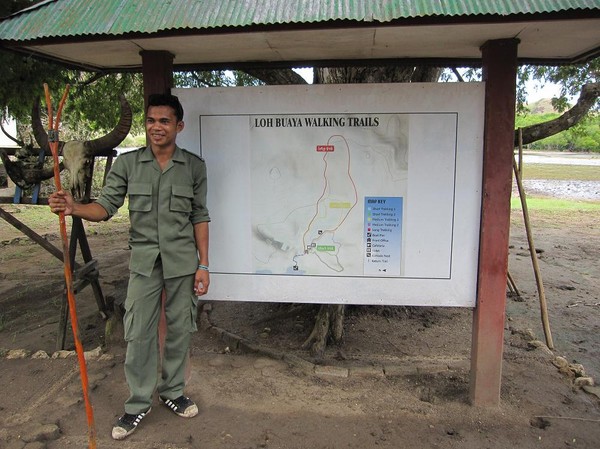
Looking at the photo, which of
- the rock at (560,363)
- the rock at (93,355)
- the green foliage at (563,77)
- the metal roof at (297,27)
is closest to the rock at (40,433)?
the rock at (93,355)

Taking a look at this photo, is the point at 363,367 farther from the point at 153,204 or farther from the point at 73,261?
the point at 73,261

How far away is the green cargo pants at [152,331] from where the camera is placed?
294 cm

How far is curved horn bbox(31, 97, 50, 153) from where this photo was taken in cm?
454

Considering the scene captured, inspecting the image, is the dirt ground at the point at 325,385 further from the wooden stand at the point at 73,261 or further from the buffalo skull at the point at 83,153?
the buffalo skull at the point at 83,153

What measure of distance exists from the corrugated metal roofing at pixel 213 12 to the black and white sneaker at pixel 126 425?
227 cm

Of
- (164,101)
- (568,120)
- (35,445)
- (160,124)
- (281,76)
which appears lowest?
(35,445)

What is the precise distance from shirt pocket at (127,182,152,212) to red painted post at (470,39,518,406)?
6.84ft

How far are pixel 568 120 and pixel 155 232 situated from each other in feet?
16.2

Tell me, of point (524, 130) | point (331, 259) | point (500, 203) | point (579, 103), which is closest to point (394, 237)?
point (331, 259)

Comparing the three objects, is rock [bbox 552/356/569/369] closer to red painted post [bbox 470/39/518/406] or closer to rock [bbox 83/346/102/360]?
red painted post [bbox 470/39/518/406]

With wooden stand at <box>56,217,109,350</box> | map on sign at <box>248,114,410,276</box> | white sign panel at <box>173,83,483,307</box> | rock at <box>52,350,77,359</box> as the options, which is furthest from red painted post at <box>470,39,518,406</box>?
wooden stand at <box>56,217,109,350</box>

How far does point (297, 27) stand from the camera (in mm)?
2619

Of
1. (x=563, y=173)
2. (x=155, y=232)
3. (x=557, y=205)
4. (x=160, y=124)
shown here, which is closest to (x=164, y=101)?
(x=160, y=124)

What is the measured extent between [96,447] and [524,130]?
205 inches
